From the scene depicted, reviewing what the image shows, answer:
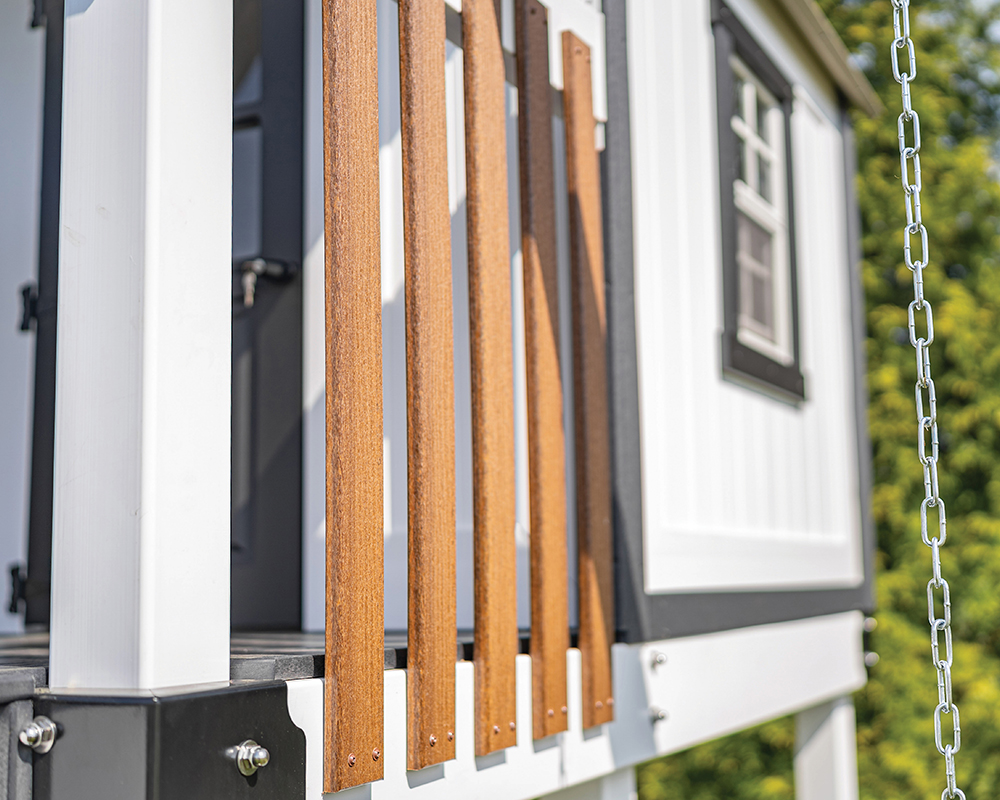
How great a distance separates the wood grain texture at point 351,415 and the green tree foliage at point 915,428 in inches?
216

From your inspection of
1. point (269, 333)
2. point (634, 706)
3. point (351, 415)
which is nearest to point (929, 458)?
point (351, 415)

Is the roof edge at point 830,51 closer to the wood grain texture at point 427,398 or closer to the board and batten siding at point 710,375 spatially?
the board and batten siding at point 710,375

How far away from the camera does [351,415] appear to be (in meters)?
1.51

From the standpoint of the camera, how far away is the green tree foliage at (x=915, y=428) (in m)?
6.30

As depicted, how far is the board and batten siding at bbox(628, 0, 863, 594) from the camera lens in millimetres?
2859

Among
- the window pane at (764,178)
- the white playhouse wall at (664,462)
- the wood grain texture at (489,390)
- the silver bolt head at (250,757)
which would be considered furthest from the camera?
the window pane at (764,178)

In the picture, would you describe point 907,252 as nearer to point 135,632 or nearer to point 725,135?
point 135,632

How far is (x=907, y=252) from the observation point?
67.9 inches

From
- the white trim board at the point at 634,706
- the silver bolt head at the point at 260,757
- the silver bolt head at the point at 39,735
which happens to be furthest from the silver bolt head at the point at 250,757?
the silver bolt head at the point at 39,735

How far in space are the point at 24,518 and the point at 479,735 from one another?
1624 millimetres

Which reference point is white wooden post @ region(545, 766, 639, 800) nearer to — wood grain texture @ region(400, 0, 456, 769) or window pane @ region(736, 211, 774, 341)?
wood grain texture @ region(400, 0, 456, 769)

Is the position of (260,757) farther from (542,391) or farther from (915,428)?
(915,428)

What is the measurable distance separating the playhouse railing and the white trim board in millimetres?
28

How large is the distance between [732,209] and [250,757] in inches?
104
